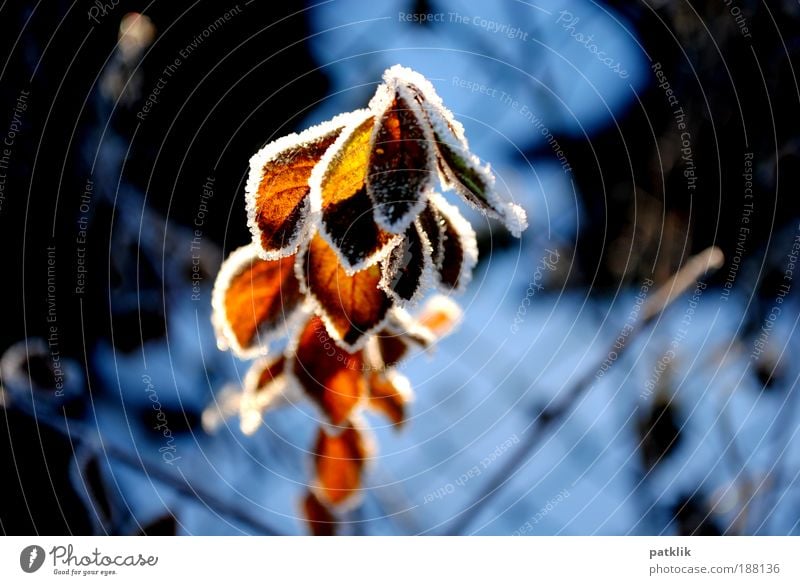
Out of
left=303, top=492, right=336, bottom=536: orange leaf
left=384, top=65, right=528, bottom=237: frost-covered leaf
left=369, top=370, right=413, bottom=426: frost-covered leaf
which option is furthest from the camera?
left=303, top=492, right=336, bottom=536: orange leaf

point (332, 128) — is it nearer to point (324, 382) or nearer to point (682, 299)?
point (324, 382)

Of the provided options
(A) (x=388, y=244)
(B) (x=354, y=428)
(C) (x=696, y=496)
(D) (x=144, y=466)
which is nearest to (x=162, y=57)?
(D) (x=144, y=466)

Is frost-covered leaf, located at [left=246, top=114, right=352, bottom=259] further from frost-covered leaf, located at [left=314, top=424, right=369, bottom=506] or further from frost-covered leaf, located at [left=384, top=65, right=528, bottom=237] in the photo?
frost-covered leaf, located at [left=314, top=424, right=369, bottom=506]

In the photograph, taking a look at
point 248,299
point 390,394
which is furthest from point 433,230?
point 390,394

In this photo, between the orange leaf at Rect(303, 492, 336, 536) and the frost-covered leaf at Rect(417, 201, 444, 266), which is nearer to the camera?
the frost-covered leaf at Rect(417, 201, 444, 266)

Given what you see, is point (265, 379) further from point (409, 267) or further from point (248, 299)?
point (409, 267)
